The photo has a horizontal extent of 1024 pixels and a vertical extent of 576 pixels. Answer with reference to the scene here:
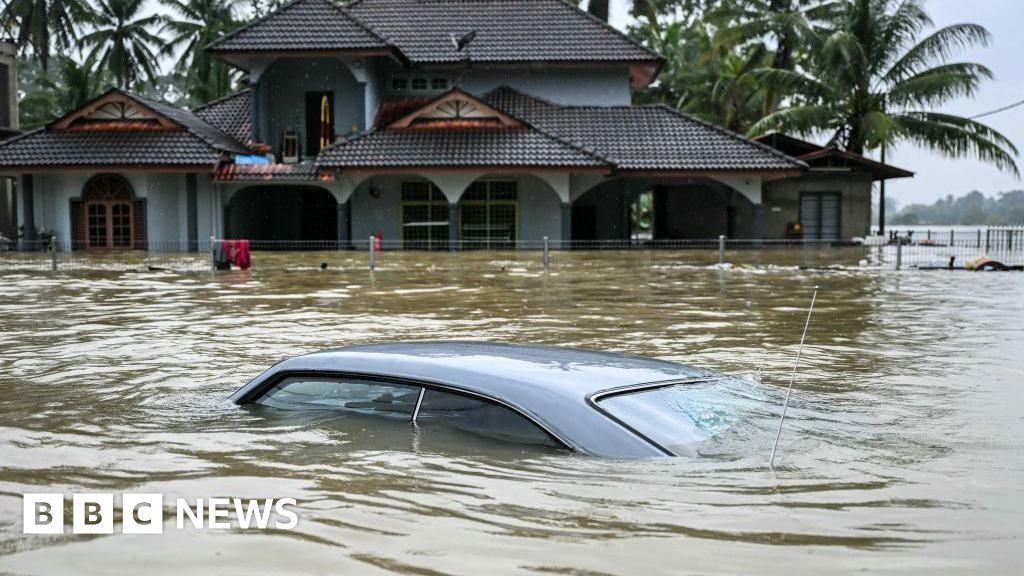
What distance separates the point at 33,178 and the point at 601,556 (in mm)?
36068

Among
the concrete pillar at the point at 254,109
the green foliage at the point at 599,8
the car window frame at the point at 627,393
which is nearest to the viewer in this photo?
the car window frame at the point at 627,393

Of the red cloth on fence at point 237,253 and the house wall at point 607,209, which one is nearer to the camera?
the red cloth on fence at point 237,253

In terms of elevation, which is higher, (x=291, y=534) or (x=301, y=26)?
(x=301, y=26)

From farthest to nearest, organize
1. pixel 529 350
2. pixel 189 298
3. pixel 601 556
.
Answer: pixel 189 298, pixel 529 350, pixel 601 556

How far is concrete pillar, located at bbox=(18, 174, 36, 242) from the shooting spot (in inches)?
1409

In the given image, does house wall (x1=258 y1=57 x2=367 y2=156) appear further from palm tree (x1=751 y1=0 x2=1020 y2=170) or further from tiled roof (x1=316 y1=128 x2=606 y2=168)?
palm tree (x1=751 y1=0 x2=1020 y2=170)

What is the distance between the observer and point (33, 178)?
118ft

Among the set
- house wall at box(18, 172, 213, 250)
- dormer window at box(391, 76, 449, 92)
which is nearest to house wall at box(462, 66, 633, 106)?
dormer window at box(391, 76, 449, 92)

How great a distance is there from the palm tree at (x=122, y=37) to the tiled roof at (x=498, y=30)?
1650 centimetres

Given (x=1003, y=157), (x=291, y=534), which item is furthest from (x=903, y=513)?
(x=1003, y=157)

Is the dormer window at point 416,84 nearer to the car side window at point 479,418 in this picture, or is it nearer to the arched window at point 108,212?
the arched window at point 108,212

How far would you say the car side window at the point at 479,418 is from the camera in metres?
4.90

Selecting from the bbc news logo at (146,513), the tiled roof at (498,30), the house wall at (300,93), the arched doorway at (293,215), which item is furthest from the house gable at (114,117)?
the bbc news logo at (146,513)

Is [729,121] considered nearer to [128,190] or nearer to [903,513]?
[128,190]
